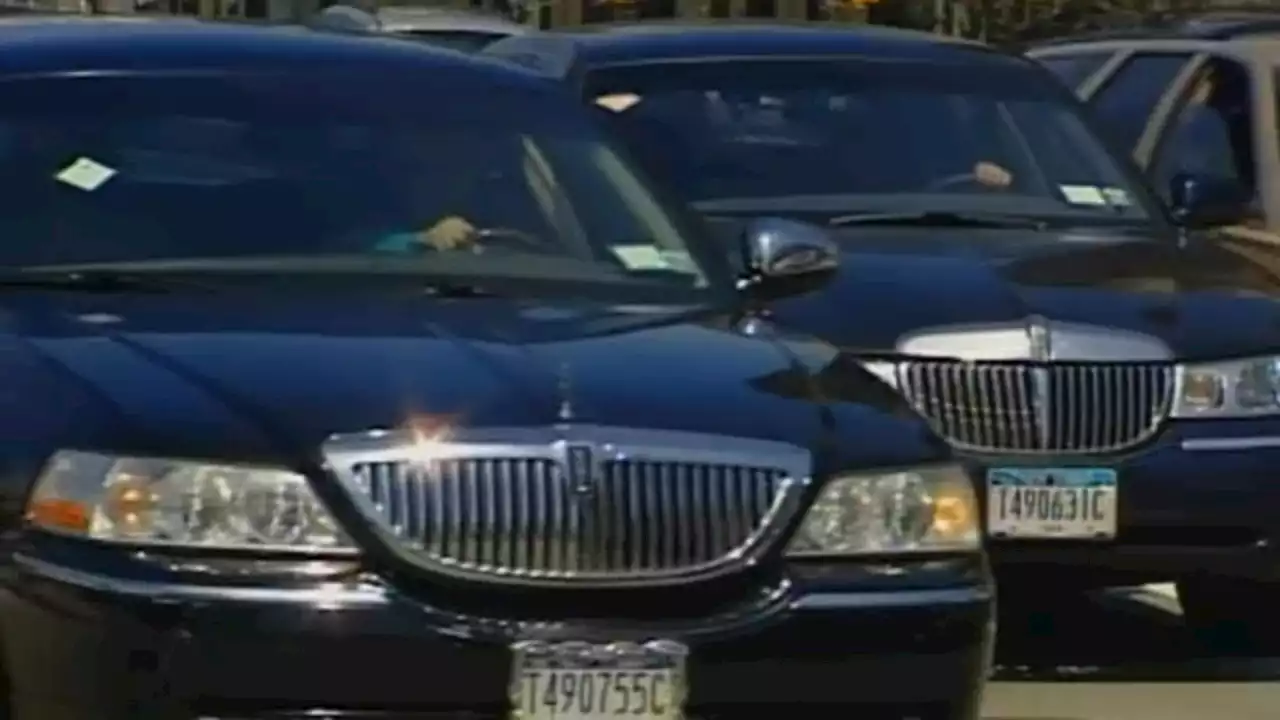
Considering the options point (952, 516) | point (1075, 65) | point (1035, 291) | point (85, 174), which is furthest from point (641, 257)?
point (1075, 65)

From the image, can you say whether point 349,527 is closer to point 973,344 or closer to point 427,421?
point 427,421

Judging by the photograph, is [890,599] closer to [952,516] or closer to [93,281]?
[952,516]

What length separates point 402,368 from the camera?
18.3 ft

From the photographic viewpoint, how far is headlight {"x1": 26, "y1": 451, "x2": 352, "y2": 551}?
17.1 feet

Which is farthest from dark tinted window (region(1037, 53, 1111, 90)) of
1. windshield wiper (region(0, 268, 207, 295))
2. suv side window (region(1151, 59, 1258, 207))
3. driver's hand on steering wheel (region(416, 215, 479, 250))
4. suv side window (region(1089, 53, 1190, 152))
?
windshield wiper (region(0, 268, 207, 295))

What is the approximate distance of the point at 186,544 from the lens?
5.22 m

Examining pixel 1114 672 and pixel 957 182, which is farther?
pixel 957 182

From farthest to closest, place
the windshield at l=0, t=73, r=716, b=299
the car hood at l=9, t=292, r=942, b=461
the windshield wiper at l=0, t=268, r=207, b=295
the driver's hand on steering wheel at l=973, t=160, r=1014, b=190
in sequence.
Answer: the driver's hand on steering wheel at l=973, t=160, r=1014, b=190
the windshield at l=0, t=73, r=716, b=299
the windshield wiper at l=0, t=268, r=207, b=295
the car hood at l=9, t=292, r=942, b=461

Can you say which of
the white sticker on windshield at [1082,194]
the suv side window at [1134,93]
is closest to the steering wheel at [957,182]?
the white sticker on windshield at [1082,194]

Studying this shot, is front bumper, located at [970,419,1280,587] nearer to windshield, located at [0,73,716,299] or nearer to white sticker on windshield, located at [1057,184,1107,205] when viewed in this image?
windshield, located at [0,73,716,299]

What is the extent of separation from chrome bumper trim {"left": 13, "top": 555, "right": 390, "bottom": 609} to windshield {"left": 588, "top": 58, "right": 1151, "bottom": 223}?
4.10 meters

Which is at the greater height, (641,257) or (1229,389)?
(641,257)

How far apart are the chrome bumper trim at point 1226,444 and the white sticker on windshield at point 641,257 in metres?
1.67

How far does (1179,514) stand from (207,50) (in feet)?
8.38
